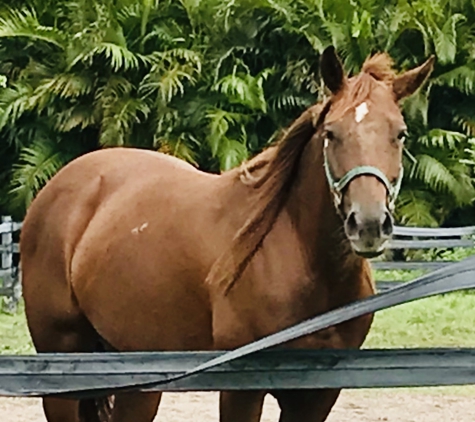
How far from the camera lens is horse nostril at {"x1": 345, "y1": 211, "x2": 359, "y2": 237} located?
252 centimetres

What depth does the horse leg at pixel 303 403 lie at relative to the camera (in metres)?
3.06

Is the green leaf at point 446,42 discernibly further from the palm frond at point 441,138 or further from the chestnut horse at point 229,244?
the chestnut horse at point 229,244

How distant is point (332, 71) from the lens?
280cm

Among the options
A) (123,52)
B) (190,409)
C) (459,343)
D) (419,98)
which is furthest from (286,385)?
(123,52)

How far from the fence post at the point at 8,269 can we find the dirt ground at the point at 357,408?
330 centimetres

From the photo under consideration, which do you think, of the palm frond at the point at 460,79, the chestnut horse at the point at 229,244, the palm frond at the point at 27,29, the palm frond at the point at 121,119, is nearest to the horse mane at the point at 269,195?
the chestnut horse at the point at 229,244

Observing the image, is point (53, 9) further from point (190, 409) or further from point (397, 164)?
point (397, 164)

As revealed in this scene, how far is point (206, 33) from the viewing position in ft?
38.0

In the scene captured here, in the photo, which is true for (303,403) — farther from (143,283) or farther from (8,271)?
(8,271)

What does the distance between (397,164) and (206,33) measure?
9.18m

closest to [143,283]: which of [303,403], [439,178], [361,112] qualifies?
[303,403]

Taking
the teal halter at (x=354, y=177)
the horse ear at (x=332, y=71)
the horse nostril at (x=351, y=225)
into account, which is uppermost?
the horse ear at (x=332, y=71)

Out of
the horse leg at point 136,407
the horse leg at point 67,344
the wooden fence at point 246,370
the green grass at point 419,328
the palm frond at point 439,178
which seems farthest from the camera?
the palm frond at point 439,178

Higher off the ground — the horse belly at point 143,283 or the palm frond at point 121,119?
the horse belly at point 143,283
